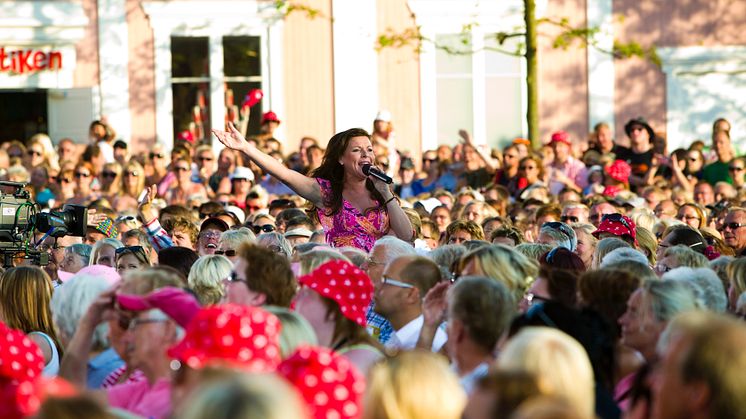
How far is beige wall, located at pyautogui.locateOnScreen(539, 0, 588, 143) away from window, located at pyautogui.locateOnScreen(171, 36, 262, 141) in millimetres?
4341

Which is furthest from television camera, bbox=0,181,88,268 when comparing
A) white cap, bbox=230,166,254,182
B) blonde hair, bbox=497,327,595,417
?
white cap, bbox=230,166,254,182

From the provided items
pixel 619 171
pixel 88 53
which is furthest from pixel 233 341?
pixel 88 53

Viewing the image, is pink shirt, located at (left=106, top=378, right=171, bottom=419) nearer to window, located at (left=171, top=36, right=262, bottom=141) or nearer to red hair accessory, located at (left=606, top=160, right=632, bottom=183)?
red hair accessory, located at (left=606, top=160, right=632, bottom=183)

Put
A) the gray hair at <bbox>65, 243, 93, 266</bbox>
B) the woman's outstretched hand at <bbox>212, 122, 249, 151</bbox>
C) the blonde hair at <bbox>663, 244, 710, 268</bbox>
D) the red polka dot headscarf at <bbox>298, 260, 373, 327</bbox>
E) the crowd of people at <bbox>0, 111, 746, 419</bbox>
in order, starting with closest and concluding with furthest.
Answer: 1. the crowd of people at <bbox>0, 111, 746, 419</bbox>
2. the red polka dot headscarf at <bbox>298, 260, 373, 327</bbox>
3. the blonde hair at <bbox>663, 244, 710, 268</bbox>
4. the woman's outstretched hand at <bbox>212, 122, 249, 151</bbox>
5. the gray hair at <bbox>65, 243, 93, 266</bbox>

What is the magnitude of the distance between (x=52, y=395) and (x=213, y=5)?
723 inches

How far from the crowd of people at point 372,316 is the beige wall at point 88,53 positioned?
826 centimetres

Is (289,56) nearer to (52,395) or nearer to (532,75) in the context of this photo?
(532,75)

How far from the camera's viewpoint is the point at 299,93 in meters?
22.1

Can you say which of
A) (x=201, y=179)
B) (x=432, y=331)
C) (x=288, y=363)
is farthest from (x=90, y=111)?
(x=288, y=363)

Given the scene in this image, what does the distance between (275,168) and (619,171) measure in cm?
800

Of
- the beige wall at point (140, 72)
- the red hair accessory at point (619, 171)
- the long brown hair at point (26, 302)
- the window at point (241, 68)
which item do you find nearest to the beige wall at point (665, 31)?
the window at point (241, 68)

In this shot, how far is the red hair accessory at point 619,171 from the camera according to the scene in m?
16.3

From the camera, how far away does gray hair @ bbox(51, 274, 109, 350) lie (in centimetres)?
636

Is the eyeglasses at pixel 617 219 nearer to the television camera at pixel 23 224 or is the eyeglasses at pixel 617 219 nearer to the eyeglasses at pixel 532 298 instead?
the eyeglasses at pixel 532 298
